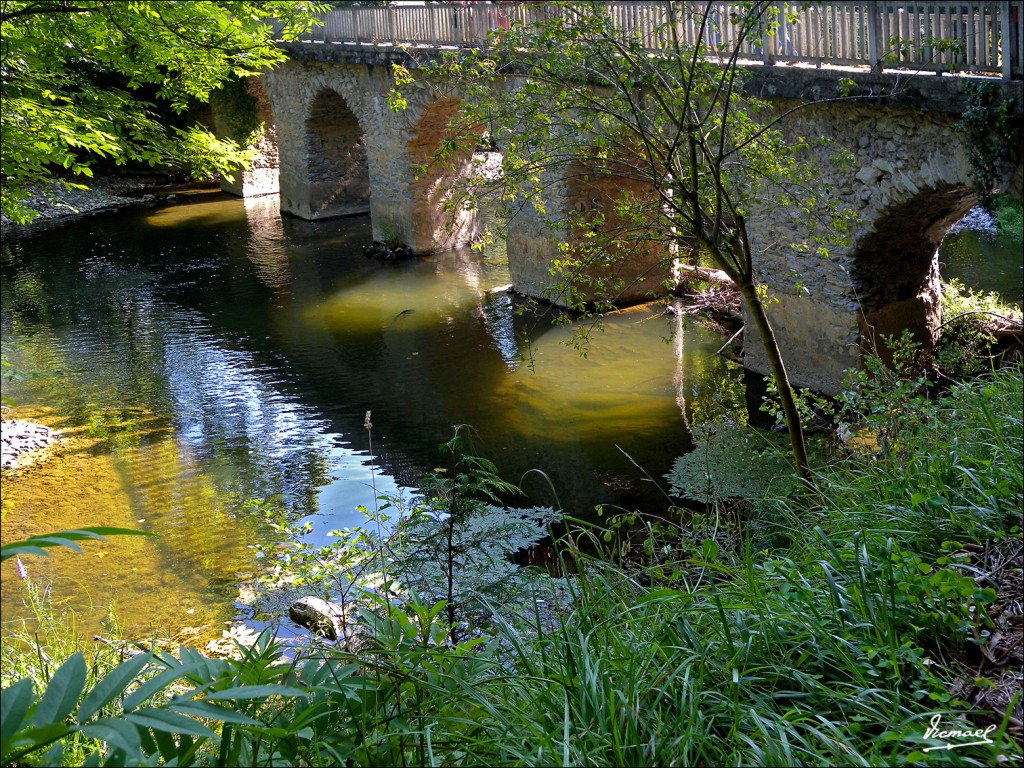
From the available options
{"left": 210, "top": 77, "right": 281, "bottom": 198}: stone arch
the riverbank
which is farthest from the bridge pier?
the riverbank

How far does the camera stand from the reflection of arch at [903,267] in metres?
7.87

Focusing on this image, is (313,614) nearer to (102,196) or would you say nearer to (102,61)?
(102,61)

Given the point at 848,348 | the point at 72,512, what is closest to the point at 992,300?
the point at 848,348

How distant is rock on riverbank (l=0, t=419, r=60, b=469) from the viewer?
8.56 m

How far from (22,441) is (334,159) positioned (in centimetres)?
1116

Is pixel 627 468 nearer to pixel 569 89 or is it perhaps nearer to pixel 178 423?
pixel 569 89

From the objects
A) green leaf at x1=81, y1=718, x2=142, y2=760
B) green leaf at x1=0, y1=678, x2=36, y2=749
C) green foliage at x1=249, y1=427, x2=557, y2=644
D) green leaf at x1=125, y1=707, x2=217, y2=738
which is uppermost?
green leaf at x1=0, y1=678, x2=36, y2=749

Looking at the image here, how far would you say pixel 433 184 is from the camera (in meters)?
15.8

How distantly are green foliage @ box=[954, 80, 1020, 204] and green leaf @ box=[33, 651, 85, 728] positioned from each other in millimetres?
6480

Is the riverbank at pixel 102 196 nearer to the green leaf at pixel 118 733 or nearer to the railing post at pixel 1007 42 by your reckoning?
the railing post at pixel 1007 42

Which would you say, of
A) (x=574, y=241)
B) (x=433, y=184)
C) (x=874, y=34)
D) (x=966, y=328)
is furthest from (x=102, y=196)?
(x=966, y=328)

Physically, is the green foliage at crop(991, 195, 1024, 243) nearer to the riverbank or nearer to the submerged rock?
the submerged rock

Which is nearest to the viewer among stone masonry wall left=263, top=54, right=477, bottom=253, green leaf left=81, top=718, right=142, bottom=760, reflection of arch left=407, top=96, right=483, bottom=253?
green leaf left=81, top=718, right=142, bottom=760

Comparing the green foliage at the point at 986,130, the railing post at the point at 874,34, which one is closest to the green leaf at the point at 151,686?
the green foliage at the point at 986,130
